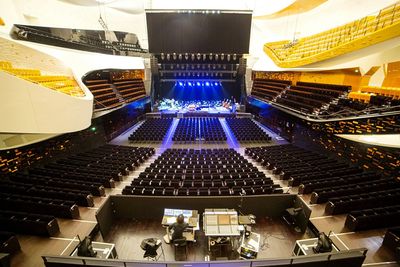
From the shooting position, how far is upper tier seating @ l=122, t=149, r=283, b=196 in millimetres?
6316

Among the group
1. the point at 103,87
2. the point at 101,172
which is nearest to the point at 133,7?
the point at 103,87

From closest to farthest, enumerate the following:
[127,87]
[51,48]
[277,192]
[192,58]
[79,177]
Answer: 1. [277,192]
2. [79,177]
3. [51,48]
4. [127,87]
5. [192,58]

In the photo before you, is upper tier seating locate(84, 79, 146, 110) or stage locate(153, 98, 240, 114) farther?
stage locate(153, 98, 240, 114)

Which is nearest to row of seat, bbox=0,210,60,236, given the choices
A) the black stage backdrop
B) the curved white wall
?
the curved white wall

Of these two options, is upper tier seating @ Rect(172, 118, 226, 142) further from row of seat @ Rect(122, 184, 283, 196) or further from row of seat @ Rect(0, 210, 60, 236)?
row of seat @ Rect(0, 210, 60, 236)

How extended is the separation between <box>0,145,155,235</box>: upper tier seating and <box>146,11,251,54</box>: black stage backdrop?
1370cm

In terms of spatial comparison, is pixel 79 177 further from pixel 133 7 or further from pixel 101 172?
pixel 133 7

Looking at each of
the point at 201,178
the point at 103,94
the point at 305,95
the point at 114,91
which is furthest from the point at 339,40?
the point at 114,91

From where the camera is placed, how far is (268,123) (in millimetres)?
17172

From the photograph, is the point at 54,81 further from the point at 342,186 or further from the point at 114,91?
the point at 342,186

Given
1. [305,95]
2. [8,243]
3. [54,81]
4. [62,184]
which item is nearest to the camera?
[8,243]

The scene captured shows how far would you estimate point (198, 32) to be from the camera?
Answer: 61.4 ft

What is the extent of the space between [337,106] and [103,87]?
16.9m

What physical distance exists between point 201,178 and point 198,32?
633 inches
